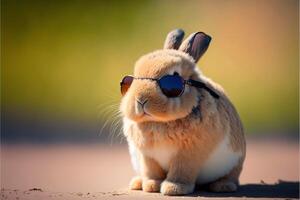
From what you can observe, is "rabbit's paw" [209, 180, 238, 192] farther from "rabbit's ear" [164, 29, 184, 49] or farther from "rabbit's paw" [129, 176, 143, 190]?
"rabbit's ear" [164, 29, 184, 49]

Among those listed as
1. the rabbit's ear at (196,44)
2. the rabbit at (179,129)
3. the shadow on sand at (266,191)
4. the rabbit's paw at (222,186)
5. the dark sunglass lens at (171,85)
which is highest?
the rabbit's ear at (196,44)

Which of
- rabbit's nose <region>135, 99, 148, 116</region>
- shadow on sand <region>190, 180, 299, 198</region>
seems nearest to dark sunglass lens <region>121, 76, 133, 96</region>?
rabbit's nose <region>135, 99, 148, 116</region>

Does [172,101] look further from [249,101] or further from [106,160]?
[249,101]

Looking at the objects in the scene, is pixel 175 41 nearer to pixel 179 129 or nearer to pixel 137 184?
pixel 179 129

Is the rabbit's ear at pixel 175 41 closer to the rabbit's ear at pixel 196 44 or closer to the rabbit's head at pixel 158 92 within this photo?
the rabbit's ear at pixel 196 44

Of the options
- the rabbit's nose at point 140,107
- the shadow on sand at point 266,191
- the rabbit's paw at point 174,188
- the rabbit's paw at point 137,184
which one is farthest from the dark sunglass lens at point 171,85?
the rabbit's paw at point 137,184

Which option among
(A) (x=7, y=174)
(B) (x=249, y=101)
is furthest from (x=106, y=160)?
(B) (x=249, y=101)

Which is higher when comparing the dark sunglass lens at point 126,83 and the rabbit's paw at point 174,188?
the dark sunglass lens at point 126,83
